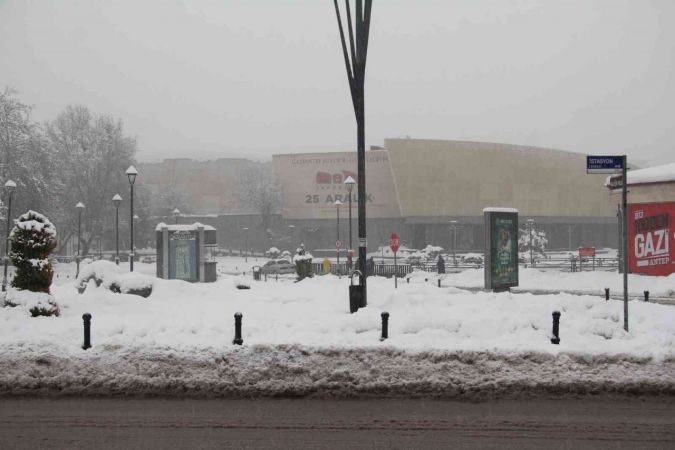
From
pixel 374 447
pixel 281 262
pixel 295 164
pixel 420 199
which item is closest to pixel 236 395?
pixel 374 447

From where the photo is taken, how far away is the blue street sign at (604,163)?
1183cm

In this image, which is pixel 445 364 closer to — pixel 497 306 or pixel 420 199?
pixel 497 306

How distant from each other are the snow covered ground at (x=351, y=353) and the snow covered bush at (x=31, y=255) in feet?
3.44

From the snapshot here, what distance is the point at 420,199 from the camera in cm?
7094

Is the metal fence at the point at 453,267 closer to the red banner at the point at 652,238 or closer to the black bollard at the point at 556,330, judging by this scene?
the red banner at the point at 652,238

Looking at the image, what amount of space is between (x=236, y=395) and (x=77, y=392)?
8.03 feet

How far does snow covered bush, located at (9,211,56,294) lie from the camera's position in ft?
45.6

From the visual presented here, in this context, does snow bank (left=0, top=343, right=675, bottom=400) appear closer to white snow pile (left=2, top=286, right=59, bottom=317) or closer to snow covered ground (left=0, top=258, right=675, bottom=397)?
snow covered ground (left=0, top=258, right=675, bottom=397)

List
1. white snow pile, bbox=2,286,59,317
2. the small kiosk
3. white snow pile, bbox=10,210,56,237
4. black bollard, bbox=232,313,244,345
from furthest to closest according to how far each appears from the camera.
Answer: the small kiosk < white snow pile, bbox=10,210,56,237 < white snow pile, bbox=2,286,59,317 < black bollard, bbox=232,313,244,345

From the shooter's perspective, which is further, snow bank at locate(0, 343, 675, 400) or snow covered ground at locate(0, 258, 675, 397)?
snow covered ground at locate(0, 258, 675, 397)

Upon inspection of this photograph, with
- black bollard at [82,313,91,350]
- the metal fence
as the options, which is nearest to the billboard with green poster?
the metal fence

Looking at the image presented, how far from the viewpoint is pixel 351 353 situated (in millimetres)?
10000

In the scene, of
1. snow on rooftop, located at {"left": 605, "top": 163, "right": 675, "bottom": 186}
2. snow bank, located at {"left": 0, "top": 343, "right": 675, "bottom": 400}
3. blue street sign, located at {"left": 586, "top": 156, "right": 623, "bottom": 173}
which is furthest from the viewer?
snow on rooftop, located at {"left": 605, "top": 163, "right": 675, "bottom": 186}

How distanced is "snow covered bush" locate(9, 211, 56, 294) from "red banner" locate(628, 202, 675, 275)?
79.1ft
